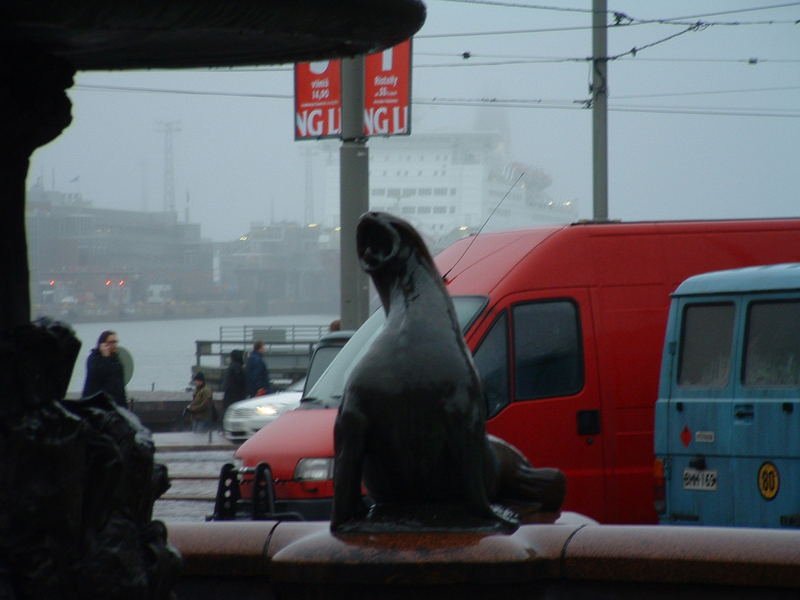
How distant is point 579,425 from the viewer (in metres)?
9.99

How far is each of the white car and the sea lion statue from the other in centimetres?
1505

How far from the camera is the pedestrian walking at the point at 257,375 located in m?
24.3

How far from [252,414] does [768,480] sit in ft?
38.9

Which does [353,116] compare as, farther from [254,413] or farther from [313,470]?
[254,413]

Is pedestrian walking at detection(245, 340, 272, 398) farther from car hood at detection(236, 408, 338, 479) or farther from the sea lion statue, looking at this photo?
the sea lion statue

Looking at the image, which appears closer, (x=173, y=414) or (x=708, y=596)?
(x=708, y=596)

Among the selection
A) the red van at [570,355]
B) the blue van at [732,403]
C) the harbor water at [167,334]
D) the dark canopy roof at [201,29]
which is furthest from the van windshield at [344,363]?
the harbor water at [167,334]

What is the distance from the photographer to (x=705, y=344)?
9633mm

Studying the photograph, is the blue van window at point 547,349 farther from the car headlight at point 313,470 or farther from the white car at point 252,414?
the white car at point 252,414

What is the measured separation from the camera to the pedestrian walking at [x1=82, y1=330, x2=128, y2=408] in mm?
16266

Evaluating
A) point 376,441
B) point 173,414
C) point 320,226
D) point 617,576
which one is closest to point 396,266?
point 376,441

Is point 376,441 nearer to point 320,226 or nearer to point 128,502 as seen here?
point 128,502

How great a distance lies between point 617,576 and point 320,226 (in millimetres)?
71784

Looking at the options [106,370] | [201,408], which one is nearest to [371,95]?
[106,370]
